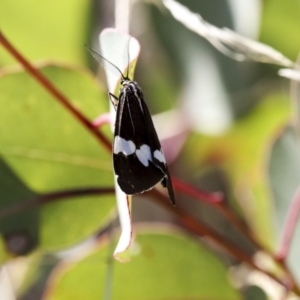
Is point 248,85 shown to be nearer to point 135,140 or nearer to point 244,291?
point 244,291

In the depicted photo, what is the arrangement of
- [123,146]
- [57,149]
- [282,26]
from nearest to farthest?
[123,146], [57,149], [282,26]

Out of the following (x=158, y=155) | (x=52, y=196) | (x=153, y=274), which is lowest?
(x=153, y=274)

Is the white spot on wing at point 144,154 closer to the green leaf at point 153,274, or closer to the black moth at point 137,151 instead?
the black moth at point 137,151

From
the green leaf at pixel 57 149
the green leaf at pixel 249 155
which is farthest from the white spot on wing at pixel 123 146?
→ the green leaf at pixel 249 155

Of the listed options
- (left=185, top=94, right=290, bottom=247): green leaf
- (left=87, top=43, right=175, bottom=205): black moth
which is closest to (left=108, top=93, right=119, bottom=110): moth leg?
(left=87, top=43, right=175, bottom=205): black moth

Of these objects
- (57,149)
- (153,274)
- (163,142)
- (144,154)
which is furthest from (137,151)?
(163,142)

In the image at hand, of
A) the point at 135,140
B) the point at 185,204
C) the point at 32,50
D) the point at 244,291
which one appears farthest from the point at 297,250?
the point at 32,50

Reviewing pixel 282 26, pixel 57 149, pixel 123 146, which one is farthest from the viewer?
pixel 282 26

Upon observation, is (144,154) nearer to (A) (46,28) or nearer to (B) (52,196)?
(B) (52,196)
